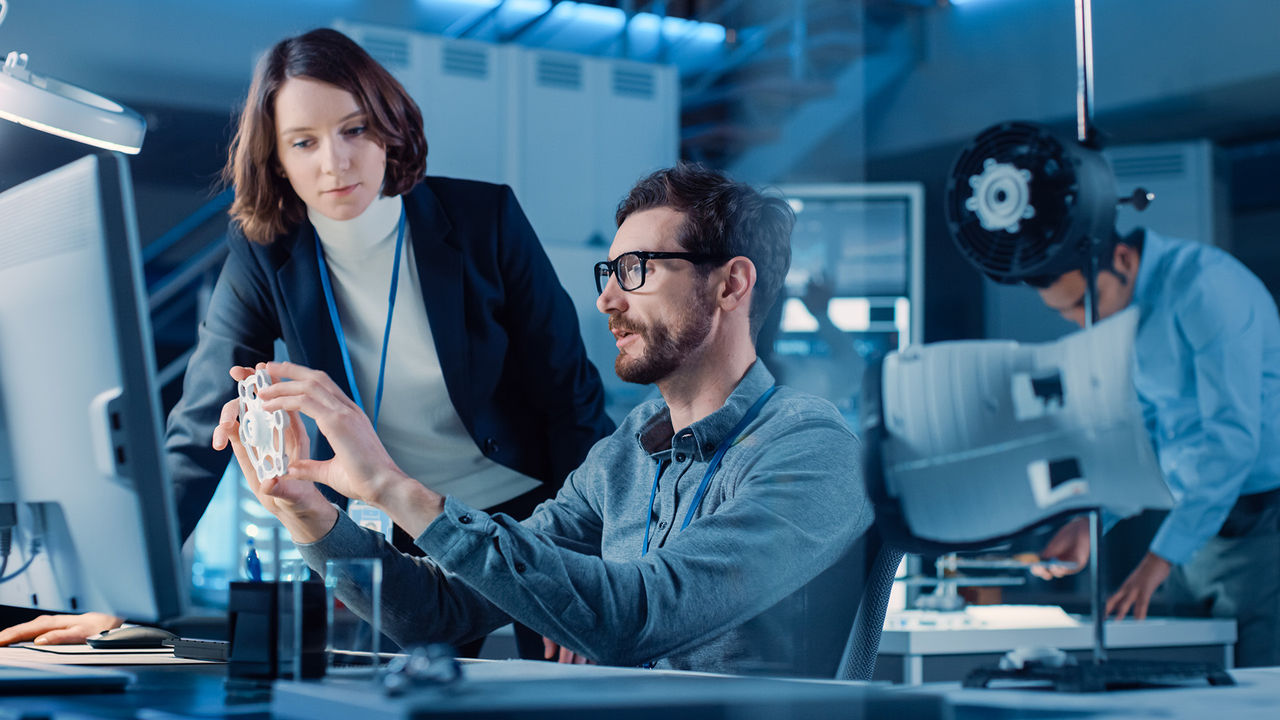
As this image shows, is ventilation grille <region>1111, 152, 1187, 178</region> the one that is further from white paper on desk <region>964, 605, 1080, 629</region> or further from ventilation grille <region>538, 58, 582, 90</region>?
ventilation grille <region>538, 58, 582, 90</region>

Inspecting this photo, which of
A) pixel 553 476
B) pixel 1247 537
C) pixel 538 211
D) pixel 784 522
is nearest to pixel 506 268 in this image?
pixel 553 476

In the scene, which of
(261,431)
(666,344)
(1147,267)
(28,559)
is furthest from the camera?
(1147,267)

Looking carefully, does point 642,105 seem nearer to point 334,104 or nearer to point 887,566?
point 334,104

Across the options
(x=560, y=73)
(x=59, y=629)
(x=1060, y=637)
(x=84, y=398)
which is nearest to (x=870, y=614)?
(x=84, y=398)

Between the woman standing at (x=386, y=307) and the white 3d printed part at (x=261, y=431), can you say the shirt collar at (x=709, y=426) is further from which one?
the woman standing at (x=386, y=307)

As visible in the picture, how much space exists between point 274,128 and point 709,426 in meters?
1.21

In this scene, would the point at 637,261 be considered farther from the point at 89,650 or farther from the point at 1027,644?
the point at 1027,644

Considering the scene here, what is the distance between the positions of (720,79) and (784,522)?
3474mm

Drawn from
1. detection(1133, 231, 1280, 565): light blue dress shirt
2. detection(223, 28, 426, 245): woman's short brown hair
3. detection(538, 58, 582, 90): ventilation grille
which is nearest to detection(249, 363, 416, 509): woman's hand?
detection(223, 28, 426, 245): woman's short brown hair

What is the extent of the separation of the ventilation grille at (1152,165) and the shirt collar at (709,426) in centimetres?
360

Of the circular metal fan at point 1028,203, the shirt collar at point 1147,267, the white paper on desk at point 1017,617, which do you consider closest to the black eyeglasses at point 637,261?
the circular metal fan at point 1028,203

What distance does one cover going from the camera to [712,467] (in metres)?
1.51

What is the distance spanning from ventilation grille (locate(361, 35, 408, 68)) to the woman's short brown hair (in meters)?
0.41

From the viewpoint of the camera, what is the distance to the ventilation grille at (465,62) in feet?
9.84
